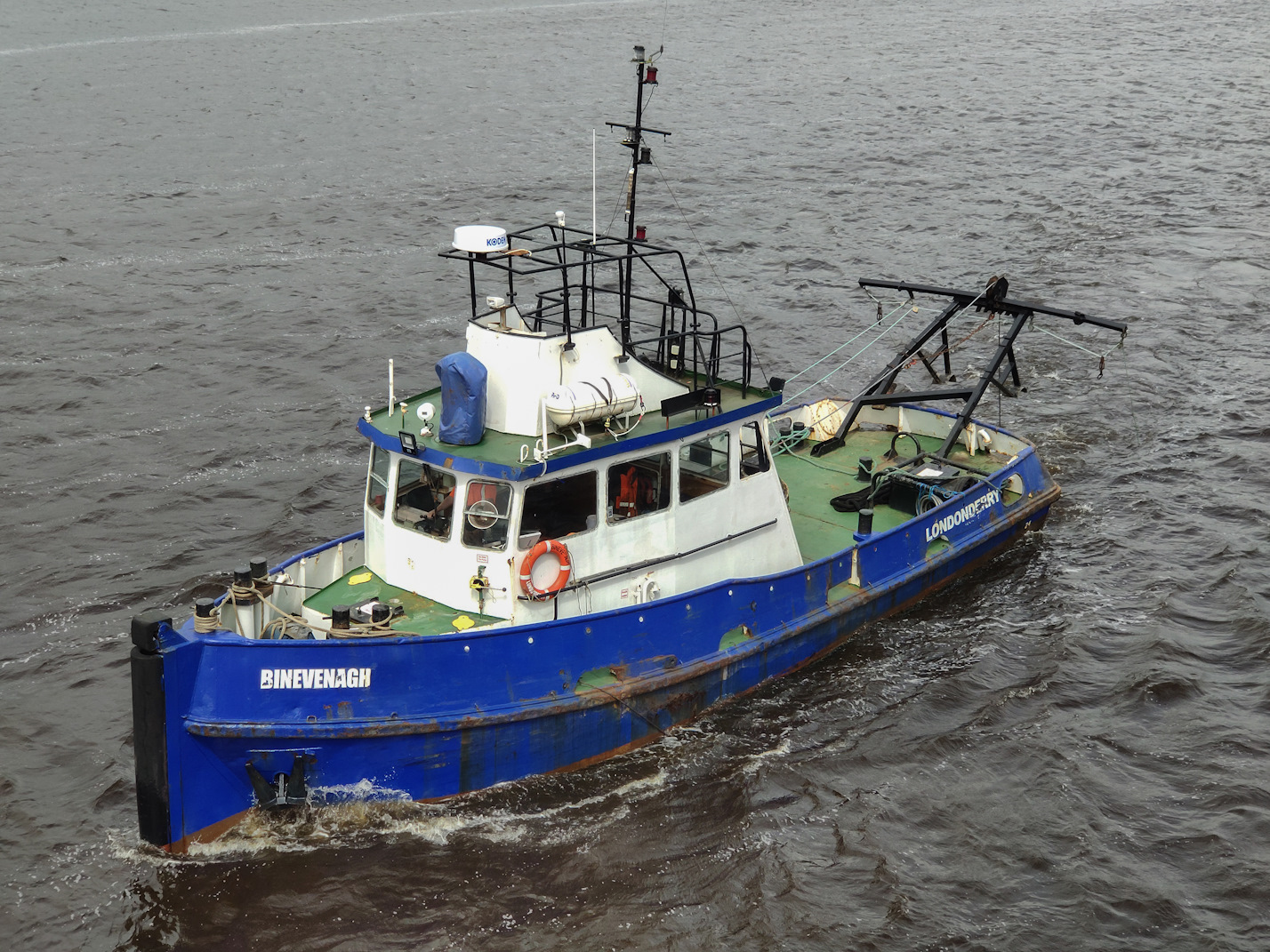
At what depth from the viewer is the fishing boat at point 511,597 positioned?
31.8ft

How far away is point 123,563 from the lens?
1485cm

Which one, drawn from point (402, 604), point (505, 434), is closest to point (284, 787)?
point (402, 604)

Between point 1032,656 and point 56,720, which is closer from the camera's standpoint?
point 56,720

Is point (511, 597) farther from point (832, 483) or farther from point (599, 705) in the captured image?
point (832, 483)

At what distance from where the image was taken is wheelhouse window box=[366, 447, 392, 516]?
36.6ft

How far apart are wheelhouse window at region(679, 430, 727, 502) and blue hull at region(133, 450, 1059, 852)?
0.86 metres

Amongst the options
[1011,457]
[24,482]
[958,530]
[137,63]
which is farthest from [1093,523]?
[137,63]

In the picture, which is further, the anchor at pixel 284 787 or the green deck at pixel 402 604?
the green deck at pixel 402 604

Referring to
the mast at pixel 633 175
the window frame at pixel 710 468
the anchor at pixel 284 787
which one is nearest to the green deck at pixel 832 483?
the window frame at pixel 710 468

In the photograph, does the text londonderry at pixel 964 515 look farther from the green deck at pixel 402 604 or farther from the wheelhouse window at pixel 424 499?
the wheelhouse window at pixel 424 499

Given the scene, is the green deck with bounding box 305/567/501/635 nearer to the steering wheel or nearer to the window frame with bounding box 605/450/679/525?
the steering wheel

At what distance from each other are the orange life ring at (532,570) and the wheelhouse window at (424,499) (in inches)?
31.3

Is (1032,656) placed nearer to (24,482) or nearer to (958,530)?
(958,530)

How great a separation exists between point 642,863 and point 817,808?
1699 millimetres
